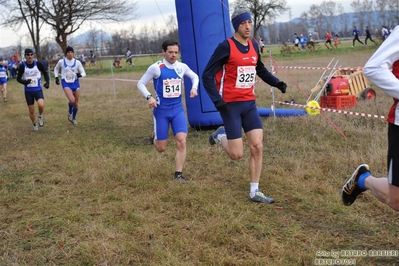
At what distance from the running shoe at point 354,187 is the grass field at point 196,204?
301 mm

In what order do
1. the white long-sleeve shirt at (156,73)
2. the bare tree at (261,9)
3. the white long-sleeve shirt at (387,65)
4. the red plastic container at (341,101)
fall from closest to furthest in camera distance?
1. the white long-sleeve shirt at (387,65)
2. the white long-sleeve shirt at (156,73)
3. the red plastic container at (341,101)
4. the bare tree at (261,9)

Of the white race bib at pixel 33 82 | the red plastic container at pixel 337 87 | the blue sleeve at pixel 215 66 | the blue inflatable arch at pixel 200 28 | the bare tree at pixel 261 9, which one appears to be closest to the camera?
the blue sleeve at pixel 215 66

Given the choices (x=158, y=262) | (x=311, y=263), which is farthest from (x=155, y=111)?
(x=311, y=263)

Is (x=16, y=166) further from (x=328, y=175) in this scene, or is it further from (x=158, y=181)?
(x=328, y=175)

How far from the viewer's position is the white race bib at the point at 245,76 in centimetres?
510

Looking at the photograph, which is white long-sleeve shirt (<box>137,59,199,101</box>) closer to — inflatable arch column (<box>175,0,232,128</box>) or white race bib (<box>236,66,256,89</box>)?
white race bib (<box>236,66,256,89</box>)

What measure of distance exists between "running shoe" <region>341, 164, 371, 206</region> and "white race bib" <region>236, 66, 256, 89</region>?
162cm

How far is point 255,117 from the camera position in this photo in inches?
204

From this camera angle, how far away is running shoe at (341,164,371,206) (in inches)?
158

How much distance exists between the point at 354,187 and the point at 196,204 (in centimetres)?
174

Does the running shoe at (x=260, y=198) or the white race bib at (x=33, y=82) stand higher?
the white race bib at (x=33, y=82)

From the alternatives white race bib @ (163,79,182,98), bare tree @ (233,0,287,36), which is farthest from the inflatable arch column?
bare tree @ (233,0,287,36)

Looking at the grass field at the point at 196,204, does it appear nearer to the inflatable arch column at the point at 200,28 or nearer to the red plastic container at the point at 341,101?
the red plastic container at the point at 341,101

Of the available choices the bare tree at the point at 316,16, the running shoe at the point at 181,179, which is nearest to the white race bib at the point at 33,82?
Result: the running shoe at the point at 181,179
